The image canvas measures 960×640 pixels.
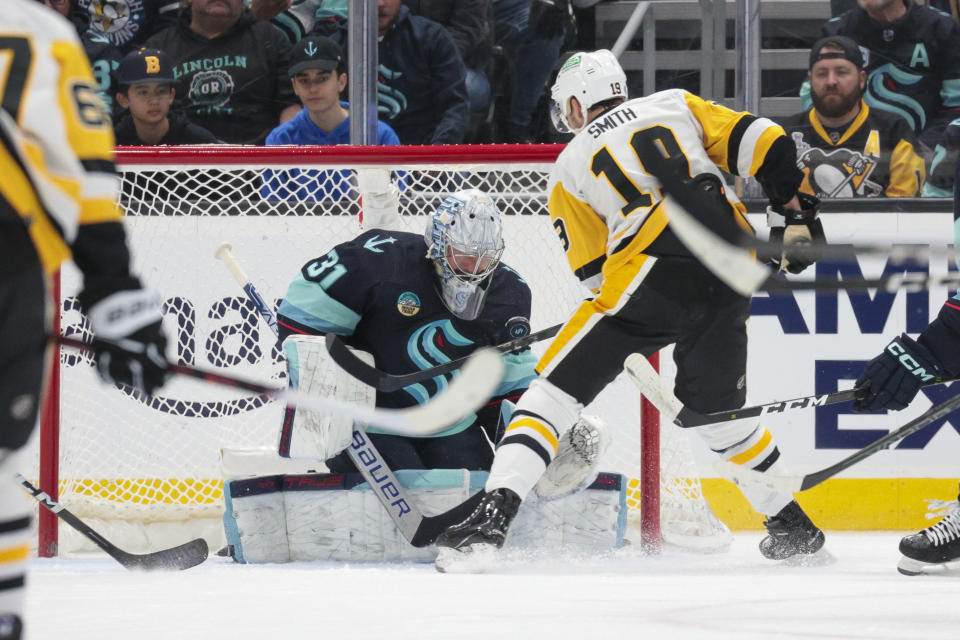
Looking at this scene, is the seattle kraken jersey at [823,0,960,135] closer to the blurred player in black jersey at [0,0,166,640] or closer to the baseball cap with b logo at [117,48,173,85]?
the baseball cap with b logo at [117,48,173,85]

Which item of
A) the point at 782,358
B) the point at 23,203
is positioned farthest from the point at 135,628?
the point at 782,358

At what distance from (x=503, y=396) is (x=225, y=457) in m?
0.70

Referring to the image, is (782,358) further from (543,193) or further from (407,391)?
(407,391)

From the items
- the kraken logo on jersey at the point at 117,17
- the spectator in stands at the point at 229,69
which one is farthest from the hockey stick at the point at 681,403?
the kraken logo on jersey at the point at 117,17

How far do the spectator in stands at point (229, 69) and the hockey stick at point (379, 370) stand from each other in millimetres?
1160

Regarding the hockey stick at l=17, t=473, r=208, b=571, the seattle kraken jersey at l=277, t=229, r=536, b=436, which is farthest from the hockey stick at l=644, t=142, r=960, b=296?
the hockey stick at l=17, t=473, r=208, b=571

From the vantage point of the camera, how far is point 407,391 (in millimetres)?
3195

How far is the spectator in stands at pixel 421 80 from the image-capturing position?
3941mm

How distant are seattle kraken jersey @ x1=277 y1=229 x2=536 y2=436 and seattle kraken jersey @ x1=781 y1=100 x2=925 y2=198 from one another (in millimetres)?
950

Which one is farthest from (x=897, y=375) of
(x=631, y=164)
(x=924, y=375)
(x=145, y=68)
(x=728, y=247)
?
(x=145, y=68)

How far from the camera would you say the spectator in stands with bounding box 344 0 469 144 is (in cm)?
394

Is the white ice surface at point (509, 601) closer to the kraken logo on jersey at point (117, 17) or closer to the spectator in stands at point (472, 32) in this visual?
the spectator in stands at point (472, 32)

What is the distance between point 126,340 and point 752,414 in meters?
1.74

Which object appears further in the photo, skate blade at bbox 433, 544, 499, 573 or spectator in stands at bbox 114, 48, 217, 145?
spectator in stands at bbox 114, 48, 217, 145
